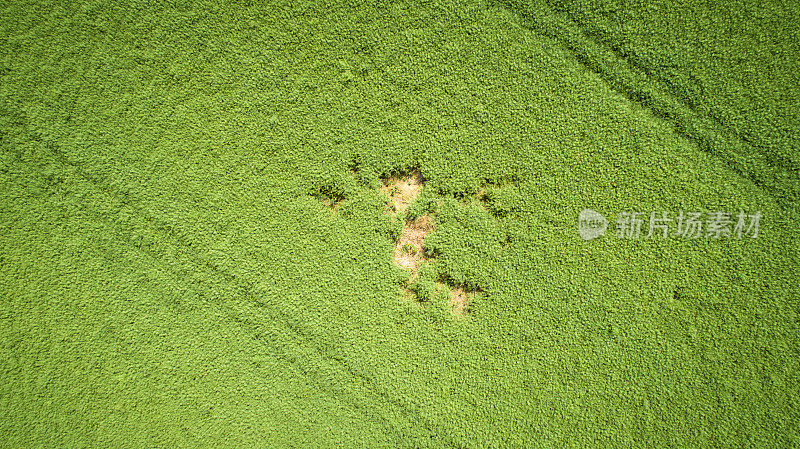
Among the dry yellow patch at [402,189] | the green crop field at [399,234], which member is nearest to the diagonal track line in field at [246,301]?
the green crop field at [399,234]

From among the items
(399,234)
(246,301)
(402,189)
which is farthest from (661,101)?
(246,301)

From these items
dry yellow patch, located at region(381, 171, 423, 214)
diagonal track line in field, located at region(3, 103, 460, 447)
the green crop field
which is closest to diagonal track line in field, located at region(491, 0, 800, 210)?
the green crop field

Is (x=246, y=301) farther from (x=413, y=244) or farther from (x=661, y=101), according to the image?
(x=661, y=101)

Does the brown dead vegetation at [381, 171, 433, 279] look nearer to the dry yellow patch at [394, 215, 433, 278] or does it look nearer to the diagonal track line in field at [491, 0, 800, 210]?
the dry yellow patch at [394, 215, 433, 278]

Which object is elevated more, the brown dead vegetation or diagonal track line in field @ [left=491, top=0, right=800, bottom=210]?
diagonal track line in field @ [left=491, top=0, right=800, bottom=210]

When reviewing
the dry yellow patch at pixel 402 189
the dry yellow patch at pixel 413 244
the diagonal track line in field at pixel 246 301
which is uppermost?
the dry yellow patch at pixel 402 189

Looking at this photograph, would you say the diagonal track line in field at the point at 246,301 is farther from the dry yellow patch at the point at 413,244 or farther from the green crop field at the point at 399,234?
the dry yellow patch at the point at 413,244

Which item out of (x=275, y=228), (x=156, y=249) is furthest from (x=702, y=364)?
(x=156, y=249)

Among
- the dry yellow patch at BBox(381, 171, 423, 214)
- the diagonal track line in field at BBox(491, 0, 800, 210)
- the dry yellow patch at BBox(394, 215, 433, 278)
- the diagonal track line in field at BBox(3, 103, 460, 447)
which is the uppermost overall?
the diagonal track line in field at BBox(491, 0, 800, 210)

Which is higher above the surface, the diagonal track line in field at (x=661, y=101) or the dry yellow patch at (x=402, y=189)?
the diagonal track line in field at (x=661, y=101)
